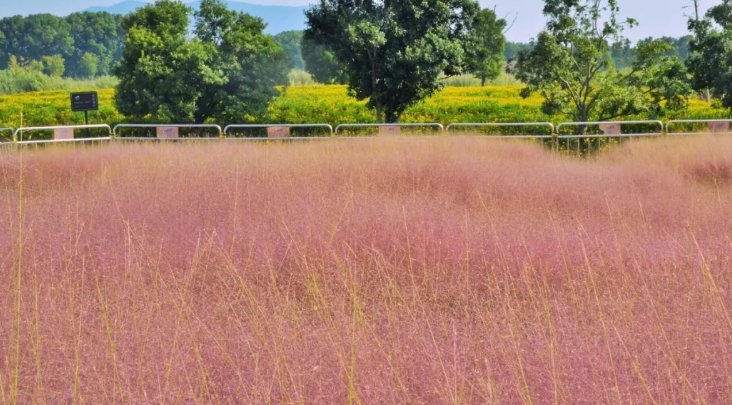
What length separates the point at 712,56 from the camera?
26219 mm

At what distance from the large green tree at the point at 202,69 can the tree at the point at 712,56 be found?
12.9 m

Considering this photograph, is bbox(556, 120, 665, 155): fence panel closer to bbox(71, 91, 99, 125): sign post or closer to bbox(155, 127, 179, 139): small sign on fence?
bbox(155, 127, 179, 139): small sign on fence

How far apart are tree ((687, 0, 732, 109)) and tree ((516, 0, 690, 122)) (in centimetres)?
352

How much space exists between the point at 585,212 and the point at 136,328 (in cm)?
567

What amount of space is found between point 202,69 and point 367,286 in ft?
69.2

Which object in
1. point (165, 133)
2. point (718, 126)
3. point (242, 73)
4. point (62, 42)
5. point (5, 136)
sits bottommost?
point (718, 126)

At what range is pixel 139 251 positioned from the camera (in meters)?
7.06

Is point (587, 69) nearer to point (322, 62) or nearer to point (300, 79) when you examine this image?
point (322, 62)

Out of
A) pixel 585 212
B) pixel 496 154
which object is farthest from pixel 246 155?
pixel 585 212

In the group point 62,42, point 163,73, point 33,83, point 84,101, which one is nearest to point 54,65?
point 62,42

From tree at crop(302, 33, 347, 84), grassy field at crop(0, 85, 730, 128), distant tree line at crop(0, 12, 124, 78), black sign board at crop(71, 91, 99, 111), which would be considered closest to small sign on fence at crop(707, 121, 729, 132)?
tree at crop(302, 33, 347, 84)

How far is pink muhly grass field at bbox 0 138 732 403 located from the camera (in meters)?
4.19

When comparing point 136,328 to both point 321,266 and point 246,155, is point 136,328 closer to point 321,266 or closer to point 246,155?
point 321,266

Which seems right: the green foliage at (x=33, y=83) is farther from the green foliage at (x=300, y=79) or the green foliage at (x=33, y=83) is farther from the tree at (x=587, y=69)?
the tree at (x=587, y=69)
